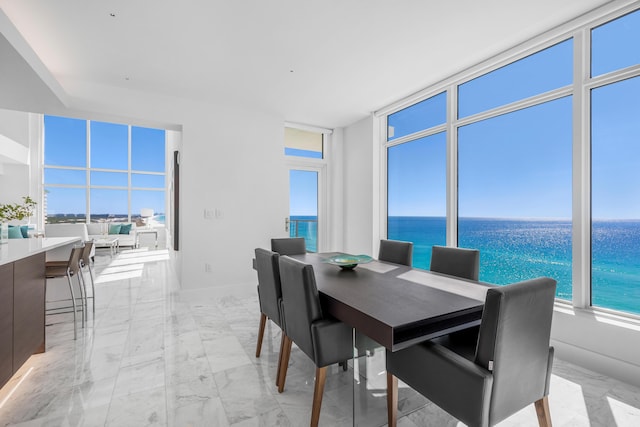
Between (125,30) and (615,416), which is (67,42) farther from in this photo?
(615,416)

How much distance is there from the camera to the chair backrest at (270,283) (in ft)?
6.79

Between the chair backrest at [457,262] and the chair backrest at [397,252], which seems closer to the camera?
the chair backrest at [457,262]

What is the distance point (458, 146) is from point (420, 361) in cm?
299

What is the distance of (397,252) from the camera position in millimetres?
2900

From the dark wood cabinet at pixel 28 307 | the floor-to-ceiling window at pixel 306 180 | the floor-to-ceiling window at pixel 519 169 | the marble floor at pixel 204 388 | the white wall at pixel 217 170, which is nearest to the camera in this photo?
A: the marble floor at pixel 204 388

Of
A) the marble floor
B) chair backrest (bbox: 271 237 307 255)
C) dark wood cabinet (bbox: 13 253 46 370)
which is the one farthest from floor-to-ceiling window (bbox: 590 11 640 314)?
dark wood cabinet (bbox: 13 253 46 370)

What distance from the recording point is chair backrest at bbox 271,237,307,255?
3275mm

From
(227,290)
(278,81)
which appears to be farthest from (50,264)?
(278,81)

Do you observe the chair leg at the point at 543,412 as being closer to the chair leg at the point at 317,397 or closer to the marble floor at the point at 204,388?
the marble floor at the point at 204,388

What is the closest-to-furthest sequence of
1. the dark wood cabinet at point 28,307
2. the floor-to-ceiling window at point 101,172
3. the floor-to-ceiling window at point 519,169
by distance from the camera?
the dark wood cabinet at point 28,307 → the floor-to-ceiling window at point 519,169 → the floor-to-ceiling window at point 101,172

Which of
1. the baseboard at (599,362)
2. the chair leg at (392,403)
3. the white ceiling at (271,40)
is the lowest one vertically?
the baseboard at (599,362)

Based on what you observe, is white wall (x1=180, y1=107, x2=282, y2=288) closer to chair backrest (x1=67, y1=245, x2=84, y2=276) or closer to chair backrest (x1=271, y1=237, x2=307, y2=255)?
chair backrest (x1=67, y1=245, x2=84, y2=276)

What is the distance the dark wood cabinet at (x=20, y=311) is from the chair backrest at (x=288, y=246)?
6.45ft

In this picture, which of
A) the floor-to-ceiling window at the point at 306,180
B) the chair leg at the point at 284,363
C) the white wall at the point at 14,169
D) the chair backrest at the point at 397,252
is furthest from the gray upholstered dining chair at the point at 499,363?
the white wall at the point at 14,169
